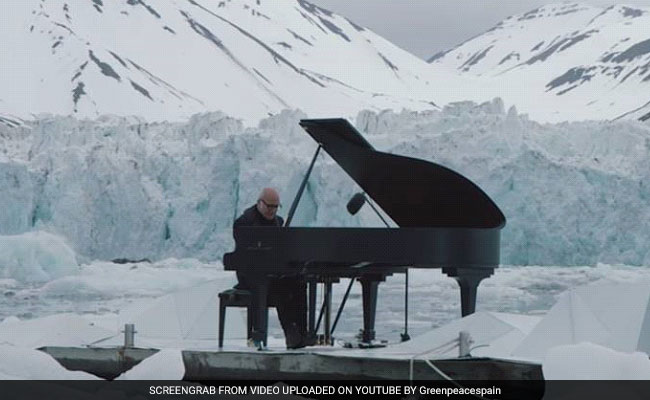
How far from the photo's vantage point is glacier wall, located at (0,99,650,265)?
23984mm

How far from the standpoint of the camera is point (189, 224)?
1056 inches

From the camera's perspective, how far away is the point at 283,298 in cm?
686

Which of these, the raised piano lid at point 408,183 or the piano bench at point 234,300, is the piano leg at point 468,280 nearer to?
the raised piano lid at point 408,183

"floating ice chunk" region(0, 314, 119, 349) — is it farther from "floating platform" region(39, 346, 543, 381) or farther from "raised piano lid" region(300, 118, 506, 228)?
"raised piano lid" region(300, 118, 506, 228)

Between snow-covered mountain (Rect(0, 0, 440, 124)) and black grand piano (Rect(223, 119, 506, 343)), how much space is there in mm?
68952

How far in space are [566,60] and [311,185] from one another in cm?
10218

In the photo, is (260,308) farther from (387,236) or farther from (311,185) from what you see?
(311,185)

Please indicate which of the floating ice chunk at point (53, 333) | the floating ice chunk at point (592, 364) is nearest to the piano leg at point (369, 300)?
the floating ice chunk at point (53, 333)

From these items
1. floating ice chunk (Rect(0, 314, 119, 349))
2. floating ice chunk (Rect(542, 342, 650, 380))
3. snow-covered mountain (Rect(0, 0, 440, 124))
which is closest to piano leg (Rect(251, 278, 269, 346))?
floating ice chunk (Rect(0, 314, 119, 349))

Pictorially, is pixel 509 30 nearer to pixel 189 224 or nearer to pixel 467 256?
pixel 189 224

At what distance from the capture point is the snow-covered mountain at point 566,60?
103438 mm

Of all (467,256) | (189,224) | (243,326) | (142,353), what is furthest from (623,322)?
(189,224)

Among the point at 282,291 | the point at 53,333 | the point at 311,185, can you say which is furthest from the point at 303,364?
the point at 311,185

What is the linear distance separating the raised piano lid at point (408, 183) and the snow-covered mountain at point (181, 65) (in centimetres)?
6890
